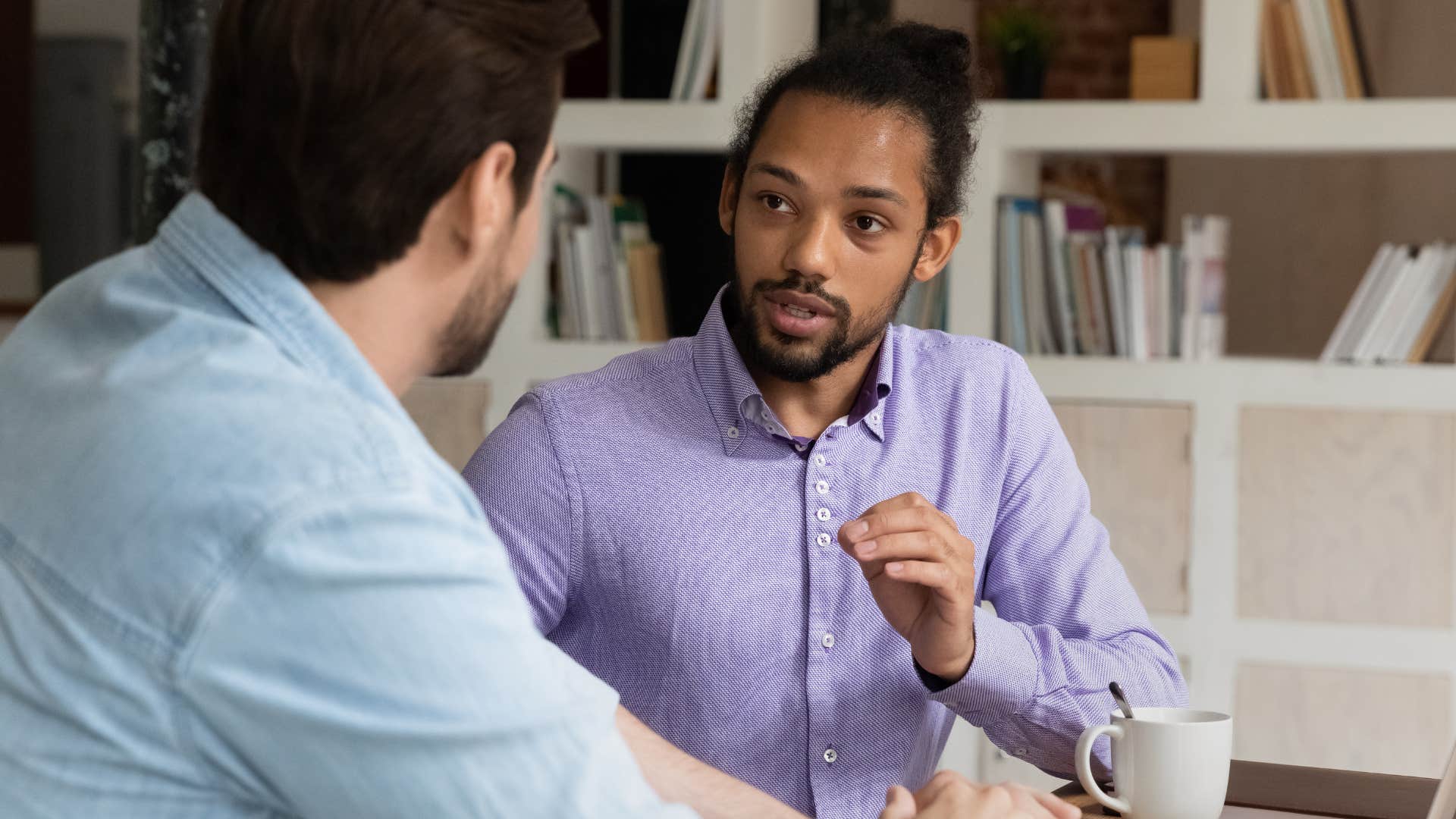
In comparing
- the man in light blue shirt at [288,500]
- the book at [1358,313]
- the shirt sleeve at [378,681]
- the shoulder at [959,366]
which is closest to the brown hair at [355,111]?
the man in light blue shirt at [288,500]

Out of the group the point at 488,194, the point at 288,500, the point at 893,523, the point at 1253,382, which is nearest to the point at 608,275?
the point at 1253,382

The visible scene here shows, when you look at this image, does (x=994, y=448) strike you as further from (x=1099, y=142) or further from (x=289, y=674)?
(x=1099, y=142)

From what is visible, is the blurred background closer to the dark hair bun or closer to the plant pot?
the plant pot

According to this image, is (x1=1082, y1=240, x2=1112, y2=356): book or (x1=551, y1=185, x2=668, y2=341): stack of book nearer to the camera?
(x1=1082, y1=240, x2=1112, y2=356): book

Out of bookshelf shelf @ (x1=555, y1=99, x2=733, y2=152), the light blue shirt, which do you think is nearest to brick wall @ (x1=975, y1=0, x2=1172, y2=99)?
bookshelf shelf @ (x1=555, y1=99, x2=733, y2=152)

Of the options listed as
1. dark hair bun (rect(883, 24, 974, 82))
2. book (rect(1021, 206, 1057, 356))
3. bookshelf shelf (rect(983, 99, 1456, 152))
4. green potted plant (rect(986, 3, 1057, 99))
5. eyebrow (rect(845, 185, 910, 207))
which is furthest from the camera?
green potted plant (rect(986, 3, 1057, 99))

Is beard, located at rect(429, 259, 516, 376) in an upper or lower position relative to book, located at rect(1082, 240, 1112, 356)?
upper

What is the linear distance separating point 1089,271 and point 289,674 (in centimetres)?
249

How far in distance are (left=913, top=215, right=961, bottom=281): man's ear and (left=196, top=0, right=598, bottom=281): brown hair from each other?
33.6 inches

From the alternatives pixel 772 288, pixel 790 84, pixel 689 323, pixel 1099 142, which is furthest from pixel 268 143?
pixel 689 323

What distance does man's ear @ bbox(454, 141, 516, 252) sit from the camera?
86 centimetres

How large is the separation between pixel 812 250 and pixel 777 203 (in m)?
0.08

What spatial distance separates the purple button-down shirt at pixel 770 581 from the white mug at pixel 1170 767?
0.70ft

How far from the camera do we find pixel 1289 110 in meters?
2.81
